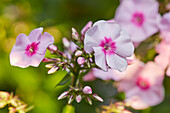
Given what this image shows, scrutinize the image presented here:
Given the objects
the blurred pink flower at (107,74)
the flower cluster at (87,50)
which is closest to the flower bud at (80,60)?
the flower cluster at (87,50)

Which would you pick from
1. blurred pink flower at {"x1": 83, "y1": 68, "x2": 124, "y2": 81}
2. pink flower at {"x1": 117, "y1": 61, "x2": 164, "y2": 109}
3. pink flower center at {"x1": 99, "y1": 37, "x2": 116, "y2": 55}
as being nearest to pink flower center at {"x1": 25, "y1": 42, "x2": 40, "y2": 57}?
pink flower center at {"x1": 99, "y1": 37, "x2": 116, "y2": 55}

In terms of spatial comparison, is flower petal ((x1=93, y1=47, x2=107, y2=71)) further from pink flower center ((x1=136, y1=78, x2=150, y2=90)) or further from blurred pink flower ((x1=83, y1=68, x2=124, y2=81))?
pink flower center ((x1=136, y1=78, x2=150, y2=90))

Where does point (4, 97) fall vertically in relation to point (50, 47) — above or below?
below

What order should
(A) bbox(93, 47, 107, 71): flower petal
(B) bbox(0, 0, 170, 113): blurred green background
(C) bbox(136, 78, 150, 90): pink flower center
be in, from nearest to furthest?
(A) bbox(93, 47, 107, 71): flower petal → (C) bbox(136, 78, 150, 90): pink flower center → (B) bbox(0, 0, 170, 113): blurred green background

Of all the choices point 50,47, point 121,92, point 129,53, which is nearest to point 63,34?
point 121,92

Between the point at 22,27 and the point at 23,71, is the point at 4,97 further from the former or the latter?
the point at 22,27

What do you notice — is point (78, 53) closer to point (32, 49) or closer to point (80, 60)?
point (80, 60)
